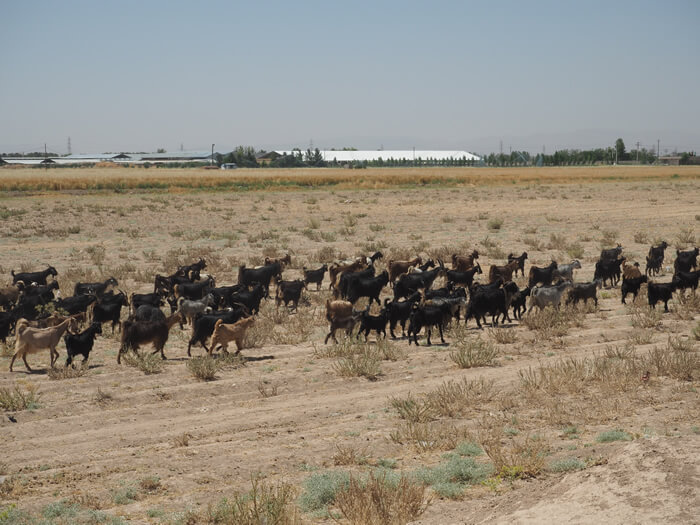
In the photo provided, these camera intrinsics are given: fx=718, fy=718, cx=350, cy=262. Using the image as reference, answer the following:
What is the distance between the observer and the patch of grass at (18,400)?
396 inches

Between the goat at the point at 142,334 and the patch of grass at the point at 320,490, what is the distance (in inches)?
228

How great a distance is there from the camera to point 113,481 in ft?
25.6

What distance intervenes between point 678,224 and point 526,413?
1169 inches

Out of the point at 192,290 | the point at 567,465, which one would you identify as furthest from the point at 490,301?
the point at 567,465

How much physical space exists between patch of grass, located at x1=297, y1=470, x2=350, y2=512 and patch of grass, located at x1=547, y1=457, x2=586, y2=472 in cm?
216

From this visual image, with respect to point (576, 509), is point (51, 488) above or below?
below

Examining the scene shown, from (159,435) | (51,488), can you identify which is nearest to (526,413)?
(159,435)

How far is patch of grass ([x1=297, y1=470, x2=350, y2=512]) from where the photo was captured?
706cm

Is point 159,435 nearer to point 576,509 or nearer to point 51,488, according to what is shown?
point 51,488

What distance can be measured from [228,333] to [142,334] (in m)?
1.48

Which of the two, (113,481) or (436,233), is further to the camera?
(436,233)

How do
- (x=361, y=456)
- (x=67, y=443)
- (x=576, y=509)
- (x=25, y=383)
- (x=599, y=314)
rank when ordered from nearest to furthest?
1. (x=576, y=509)
2. (x=361, y=456)
3. (x=67, y=443)
4. (x=25, y=383)
5. (x=599, y=314)

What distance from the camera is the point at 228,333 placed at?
12719 mm

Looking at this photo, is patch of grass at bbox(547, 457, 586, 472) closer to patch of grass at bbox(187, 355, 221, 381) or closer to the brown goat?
patch of grass at bbox(187, 355, 221, 381)
